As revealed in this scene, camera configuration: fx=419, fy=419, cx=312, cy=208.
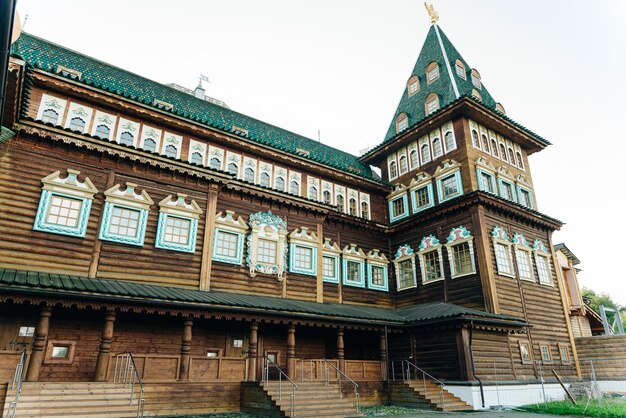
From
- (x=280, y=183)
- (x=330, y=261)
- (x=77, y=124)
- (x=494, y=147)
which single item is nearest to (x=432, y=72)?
(x=494, y=147)

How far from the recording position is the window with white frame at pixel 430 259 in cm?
2271

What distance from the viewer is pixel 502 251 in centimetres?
2162

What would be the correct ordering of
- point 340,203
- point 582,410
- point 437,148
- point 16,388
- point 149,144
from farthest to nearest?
point 437,148 < point 340,203 < point 149,144 < point 582,410 < point 16,388

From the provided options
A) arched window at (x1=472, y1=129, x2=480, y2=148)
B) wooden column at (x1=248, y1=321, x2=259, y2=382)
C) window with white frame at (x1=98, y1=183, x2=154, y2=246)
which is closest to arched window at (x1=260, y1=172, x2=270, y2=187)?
window with white frame at (x1=98, y1=183, x2=154, y2=246)

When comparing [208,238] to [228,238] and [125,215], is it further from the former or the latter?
[125,215]

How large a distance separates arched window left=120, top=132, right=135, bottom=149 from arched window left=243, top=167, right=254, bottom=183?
18.0 feet

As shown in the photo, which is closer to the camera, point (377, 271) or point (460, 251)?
point (460, 251)

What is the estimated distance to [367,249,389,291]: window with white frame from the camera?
79.3ft

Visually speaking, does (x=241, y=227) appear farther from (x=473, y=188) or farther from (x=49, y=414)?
(x=473, y=188)

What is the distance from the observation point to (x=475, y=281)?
20609 mm

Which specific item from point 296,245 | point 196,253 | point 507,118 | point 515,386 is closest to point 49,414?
point 196,253

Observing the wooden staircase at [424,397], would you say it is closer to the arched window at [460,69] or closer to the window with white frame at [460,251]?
the window with white frame at [460,251]

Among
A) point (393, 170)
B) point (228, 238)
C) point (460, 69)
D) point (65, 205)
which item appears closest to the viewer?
point (65, 205)

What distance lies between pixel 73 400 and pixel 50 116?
36.5ft
